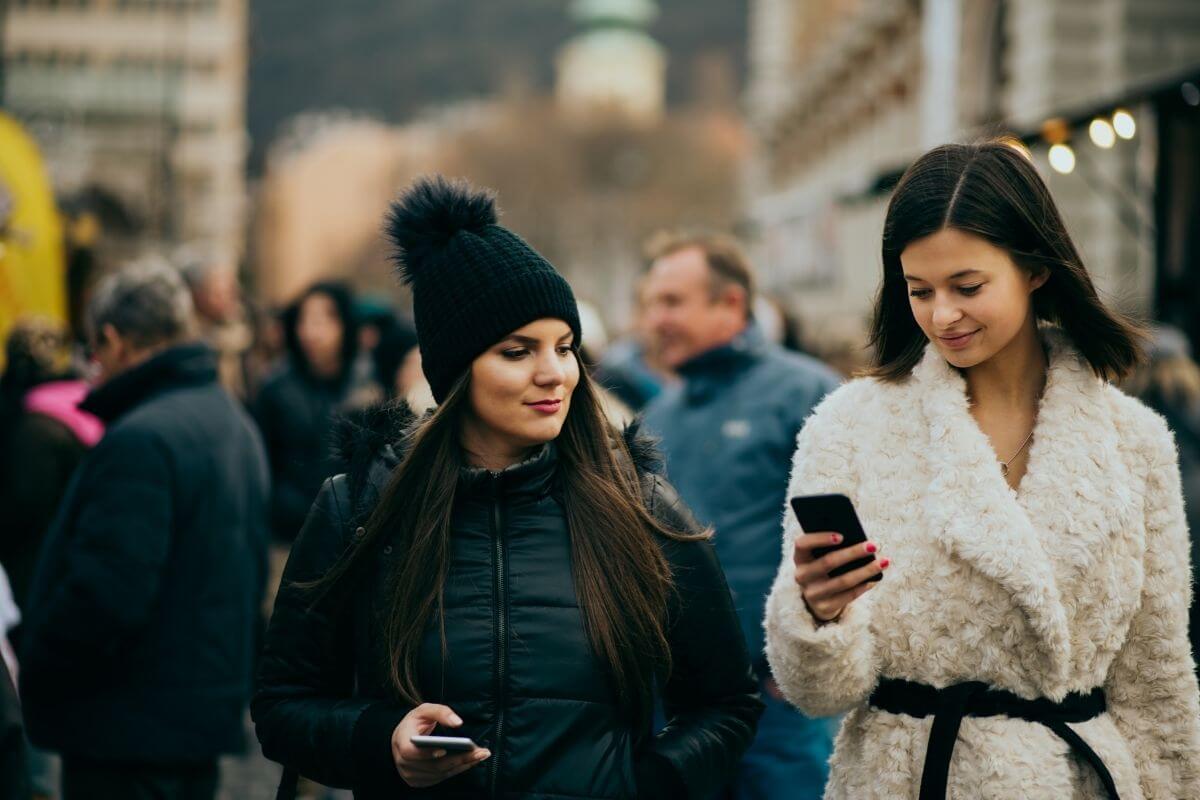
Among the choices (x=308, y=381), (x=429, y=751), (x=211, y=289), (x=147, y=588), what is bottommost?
(x=147, y=588)

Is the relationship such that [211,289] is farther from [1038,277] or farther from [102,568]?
[1038,277]

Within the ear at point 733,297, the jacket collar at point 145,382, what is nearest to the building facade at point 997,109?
the ear at point 733,297

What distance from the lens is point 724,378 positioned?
5523 mm

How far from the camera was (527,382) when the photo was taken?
3.14 metres

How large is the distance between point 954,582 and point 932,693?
0.22 meters

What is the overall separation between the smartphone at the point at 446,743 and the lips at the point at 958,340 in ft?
3.97

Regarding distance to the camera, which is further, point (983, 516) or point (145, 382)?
point (145, 382)

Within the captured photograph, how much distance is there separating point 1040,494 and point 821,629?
20.5 inches

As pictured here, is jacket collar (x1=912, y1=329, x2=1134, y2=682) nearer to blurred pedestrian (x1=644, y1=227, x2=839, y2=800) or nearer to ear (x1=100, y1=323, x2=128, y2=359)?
blurred pedestrian (x1=644, y1=227, x2=839, y2=800)

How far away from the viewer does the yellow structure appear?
33.0ft

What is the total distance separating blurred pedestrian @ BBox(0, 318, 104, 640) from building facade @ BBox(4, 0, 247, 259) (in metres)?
35.2

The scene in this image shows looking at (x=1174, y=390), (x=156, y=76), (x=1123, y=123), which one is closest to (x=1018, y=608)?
(x=1174, y=390)

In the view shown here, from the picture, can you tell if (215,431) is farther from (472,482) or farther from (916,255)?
(916,255)

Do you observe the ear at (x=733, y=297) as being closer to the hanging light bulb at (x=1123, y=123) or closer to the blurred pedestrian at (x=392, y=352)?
the blurred pedestrian at (x=392, y=352)
